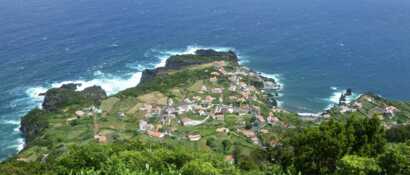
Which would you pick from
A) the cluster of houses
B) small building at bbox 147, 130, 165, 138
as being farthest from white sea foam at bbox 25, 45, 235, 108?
small building at bbox 147, 130, 165, 138

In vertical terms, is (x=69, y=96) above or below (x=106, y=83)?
below

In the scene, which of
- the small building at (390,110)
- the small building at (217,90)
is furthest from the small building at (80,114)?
the small building at (390,110)

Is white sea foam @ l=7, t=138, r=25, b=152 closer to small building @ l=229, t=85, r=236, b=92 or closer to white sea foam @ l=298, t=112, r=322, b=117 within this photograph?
small building @ l=229, t=85, r=236, b=92

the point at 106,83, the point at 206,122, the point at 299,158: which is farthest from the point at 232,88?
the point at 299,158

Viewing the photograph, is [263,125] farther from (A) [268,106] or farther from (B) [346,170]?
(B) [346,170]

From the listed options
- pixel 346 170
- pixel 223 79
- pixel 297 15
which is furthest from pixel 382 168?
pixel 297 15

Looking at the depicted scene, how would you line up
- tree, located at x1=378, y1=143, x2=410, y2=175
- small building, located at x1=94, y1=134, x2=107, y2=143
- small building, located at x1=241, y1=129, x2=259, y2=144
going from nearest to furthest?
tree, located at x1=378, y1=143, x2=410, y2=175 → small building, located at x1=94, y1=134, x2=107, y2=143 → small building, located at x1=241, y1=129, x2=259, y2=144

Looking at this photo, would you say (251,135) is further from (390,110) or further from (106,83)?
(106,83)
